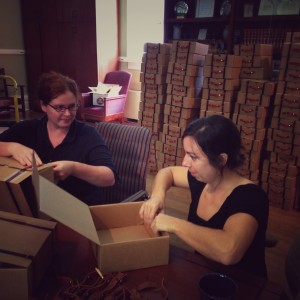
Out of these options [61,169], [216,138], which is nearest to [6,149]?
[61,169]

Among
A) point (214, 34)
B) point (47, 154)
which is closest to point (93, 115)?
point (214, 34)

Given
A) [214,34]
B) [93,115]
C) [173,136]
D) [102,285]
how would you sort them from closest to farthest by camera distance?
[102,285] → [173,136] → [214,34] → [93,115]

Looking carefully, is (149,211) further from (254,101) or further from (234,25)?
(234,25)

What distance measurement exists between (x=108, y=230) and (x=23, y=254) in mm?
390

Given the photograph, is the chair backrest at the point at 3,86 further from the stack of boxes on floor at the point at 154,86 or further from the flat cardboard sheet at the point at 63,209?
the flat cardboard sheet at the point at 63,209

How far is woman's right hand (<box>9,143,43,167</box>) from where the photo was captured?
3.83 ft

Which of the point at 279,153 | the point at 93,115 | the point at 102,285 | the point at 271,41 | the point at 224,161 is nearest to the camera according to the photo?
the point at 102,285

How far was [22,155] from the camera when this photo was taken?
49.5 inches

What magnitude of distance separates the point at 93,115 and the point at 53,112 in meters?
3.55

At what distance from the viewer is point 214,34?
4.37m

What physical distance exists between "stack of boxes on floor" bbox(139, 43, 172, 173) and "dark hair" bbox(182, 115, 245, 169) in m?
2.56

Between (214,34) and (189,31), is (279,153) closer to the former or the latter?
(214,34)

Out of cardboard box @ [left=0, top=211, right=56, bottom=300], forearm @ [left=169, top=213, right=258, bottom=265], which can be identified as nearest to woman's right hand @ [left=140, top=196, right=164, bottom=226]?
forearm @ [left=169, top=213, right=258, bottom=265]

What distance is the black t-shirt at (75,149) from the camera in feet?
5.29
